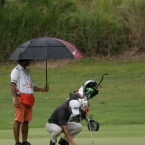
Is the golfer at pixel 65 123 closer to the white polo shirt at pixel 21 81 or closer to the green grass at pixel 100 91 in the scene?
the white polo shirt at pixel 21 81

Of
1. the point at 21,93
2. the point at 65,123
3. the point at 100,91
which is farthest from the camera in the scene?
the point at 100,91

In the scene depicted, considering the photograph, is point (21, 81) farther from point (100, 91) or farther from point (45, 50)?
point (100, 91)

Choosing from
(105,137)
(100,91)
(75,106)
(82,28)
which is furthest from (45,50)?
(82,28)

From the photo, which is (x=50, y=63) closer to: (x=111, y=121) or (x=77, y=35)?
(x=77, y=35)

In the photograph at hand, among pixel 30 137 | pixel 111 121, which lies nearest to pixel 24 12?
pixel 111 121

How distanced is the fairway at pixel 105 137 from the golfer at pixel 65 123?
636mm

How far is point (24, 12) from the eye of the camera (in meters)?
28.4

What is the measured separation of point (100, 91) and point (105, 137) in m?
10.8

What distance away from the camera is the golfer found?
10258 mm

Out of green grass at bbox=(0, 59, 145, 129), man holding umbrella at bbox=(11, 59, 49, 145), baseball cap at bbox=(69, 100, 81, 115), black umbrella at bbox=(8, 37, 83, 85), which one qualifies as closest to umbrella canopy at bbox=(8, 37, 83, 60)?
black umbrella at bbox=(8, 37, 83, 85)

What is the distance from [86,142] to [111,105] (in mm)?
9279

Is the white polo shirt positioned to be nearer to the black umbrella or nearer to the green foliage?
the black umbrella

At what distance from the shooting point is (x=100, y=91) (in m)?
23.6

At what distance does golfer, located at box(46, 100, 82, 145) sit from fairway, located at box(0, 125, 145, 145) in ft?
2.09
